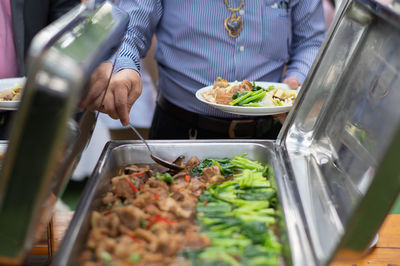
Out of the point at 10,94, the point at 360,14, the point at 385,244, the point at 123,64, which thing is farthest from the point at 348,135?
the point at 10,94

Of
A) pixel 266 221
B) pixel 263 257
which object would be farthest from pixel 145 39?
pixel 263 257

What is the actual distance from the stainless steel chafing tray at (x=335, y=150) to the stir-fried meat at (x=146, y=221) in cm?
7

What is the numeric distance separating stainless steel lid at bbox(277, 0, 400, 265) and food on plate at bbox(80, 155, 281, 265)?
15cm

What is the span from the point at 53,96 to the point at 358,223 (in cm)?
80

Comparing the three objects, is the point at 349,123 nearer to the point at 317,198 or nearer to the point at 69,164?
the point at 317,198

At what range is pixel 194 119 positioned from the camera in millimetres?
2637

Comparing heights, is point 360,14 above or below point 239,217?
above

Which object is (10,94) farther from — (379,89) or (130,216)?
(379,89)

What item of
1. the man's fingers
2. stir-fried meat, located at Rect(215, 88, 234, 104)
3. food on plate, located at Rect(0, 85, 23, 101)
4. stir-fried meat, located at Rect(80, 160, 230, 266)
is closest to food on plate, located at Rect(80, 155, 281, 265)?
stir-fried meat, located at Rect(80, 160, 230, 266)

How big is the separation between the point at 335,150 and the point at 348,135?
10 centimetres

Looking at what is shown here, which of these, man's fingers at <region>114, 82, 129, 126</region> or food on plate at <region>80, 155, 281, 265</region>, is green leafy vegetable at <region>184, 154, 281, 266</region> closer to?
food on plate at <region>80, 155, 281, 265</region>

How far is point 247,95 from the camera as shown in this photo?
2.22 metres

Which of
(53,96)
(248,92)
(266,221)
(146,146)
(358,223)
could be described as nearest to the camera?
(53,96)

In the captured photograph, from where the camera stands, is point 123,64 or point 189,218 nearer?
→ point 189,218
